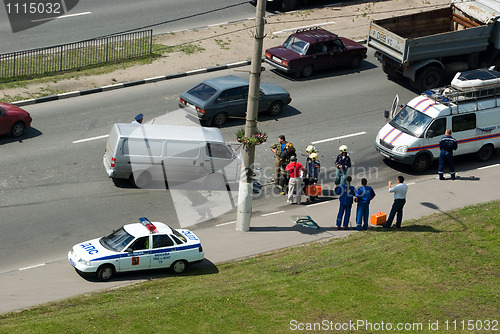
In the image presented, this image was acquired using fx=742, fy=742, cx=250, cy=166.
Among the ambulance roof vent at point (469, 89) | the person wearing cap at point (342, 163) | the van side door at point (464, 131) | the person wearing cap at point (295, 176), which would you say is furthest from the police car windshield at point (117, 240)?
the ambulance roof vent at point (469, 89)

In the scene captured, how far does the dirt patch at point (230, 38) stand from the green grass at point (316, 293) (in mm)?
12799

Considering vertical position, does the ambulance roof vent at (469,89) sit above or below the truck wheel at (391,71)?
above

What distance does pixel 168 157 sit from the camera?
2241 centimetres

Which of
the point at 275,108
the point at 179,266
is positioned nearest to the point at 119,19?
the point at 275,108

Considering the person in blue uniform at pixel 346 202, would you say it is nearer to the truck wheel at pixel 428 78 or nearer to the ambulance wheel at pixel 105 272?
the ambulance wheel at pixel 105 272

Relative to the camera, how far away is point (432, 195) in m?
22.6

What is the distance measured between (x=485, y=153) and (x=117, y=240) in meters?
13.2

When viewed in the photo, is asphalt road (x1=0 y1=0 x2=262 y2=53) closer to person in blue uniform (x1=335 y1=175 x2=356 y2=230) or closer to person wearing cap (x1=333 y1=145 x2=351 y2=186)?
person wearing cap (x1=333 y1=145 x2=351 y2=186)

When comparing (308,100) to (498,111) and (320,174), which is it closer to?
(320,174)

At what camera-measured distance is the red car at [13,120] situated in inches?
958

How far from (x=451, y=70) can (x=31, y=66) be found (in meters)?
16.6

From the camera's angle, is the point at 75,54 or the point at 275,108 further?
the point at 75,54

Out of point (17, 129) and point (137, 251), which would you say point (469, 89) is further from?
point (17, 129)

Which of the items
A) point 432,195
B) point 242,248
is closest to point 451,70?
point 432,195
